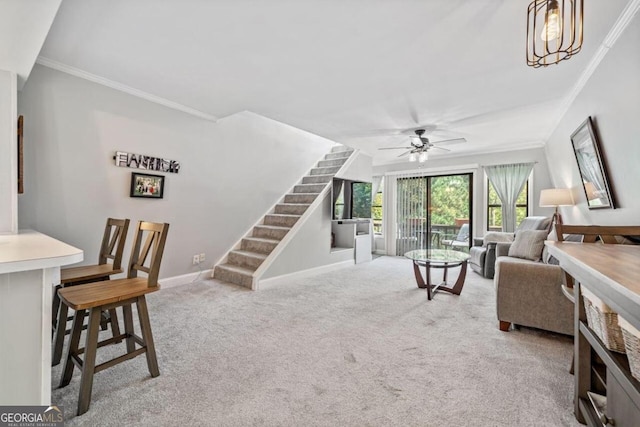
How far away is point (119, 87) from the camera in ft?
9.73

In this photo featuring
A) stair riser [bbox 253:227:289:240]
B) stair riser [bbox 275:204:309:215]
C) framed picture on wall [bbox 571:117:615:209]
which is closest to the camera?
framed picture on wall [bbox 571:117:615:209]

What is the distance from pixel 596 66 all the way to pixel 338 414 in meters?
3.14

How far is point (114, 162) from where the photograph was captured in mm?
2998

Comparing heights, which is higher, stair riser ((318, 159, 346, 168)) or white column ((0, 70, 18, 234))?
stair riser ((318, 159, 346, 168))

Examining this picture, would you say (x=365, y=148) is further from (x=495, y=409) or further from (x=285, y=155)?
(x=495, y=409)

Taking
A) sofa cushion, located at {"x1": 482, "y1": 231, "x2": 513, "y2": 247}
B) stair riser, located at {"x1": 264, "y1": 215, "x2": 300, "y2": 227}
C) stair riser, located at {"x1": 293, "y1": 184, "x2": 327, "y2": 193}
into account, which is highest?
stair riser, located at {"x1": 293, "y1": 184, "x2": 327, "y2": 193}

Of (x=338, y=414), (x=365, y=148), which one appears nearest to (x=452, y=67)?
(x=338, y=414)

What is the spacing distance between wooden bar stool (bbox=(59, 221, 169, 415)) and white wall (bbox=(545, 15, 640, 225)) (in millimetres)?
2892

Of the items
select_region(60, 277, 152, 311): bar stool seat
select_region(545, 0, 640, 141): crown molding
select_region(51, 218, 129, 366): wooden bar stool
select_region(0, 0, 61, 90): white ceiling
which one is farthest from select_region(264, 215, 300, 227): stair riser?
select_region(545, 0, 640, 141): crown molding

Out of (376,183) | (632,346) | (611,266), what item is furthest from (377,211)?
(632,346)

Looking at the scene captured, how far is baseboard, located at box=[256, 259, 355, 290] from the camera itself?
369 centimetres

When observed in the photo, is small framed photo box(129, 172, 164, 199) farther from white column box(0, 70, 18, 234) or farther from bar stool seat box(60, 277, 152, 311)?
bar stool seat box(60, 277, 152, 311)

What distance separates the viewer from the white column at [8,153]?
1.97 meters

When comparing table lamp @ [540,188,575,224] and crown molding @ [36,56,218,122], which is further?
table lamp @ [540,188,575,224]
